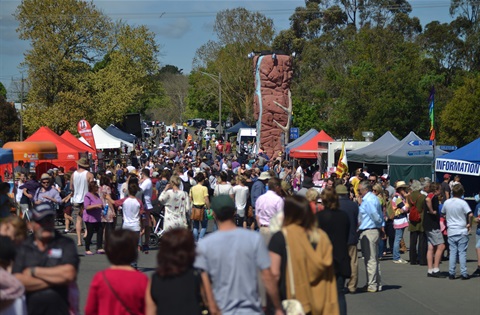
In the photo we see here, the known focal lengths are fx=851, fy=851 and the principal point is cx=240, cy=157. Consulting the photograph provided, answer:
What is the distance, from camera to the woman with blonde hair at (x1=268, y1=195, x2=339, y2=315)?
6.77 m

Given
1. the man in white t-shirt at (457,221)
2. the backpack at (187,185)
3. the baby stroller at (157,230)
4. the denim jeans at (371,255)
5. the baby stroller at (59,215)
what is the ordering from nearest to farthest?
the denim jeans at (371,255) < the man in white t-shirt at (457,221) < the baby stroller at (157,230) < the backpack at (187,185) < the baby stroller at (59,215)

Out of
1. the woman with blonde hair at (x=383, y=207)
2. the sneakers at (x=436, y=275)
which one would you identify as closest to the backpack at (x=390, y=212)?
the woman with blonde hair at (x=383, y=207)

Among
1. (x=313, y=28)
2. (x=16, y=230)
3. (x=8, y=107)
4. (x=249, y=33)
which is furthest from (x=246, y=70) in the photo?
(x=16, y=230)

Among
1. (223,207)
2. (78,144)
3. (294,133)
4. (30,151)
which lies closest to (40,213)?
(223,207)

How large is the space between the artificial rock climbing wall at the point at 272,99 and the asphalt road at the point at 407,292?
32.9 m

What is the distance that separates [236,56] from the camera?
2926 inches

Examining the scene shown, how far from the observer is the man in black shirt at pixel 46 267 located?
6.03 meters

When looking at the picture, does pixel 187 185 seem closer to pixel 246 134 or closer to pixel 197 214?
pixel 197 214

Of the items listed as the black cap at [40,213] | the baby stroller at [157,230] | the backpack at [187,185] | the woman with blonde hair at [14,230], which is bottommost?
the baby stroller at [157,230]

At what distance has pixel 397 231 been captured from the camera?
16484 millimetres

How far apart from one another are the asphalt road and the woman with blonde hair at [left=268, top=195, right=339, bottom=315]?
4.01 metres

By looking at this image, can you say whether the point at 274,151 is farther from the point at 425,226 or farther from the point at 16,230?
the point at 16,230

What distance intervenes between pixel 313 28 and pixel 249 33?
42.6ft

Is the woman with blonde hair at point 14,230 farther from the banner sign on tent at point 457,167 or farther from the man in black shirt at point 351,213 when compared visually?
the banner sign on tent at point 457,167
